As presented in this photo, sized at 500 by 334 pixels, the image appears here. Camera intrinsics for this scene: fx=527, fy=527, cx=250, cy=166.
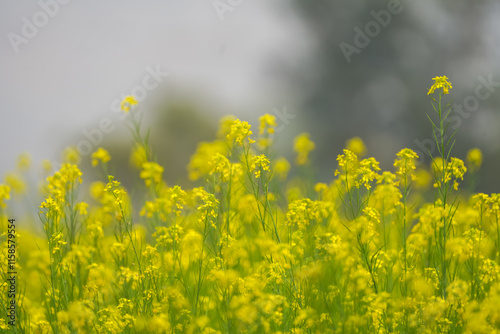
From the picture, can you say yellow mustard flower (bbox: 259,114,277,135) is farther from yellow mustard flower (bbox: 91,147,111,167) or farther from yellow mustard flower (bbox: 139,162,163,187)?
yellow mustard flower (bbox: 91,147,111,167)

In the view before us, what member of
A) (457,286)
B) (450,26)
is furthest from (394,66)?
(457,286)

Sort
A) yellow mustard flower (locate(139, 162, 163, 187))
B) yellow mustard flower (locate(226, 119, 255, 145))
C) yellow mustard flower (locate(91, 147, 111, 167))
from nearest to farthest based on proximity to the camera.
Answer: yellow mustard flower (locate(226, 119, 255, 145)), yellow mustard flower (locate(139, 162, 163, 187)), yellow mustard flower (locate(91, 147, 111, 167))

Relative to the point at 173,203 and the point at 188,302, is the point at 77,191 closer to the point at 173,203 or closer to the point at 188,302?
the point at 173,203

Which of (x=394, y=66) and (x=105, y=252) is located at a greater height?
(x=394, y=66)

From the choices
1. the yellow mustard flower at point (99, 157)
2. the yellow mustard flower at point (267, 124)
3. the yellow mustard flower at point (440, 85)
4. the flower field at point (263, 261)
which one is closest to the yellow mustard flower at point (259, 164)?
the flower field at point (263, 261)

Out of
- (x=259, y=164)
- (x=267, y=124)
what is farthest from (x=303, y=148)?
(x=259, y=164)

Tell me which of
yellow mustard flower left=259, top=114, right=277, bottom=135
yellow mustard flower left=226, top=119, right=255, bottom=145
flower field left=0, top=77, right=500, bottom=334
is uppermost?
yellow mustard flower left=259, top=114, right=277, bottom=135

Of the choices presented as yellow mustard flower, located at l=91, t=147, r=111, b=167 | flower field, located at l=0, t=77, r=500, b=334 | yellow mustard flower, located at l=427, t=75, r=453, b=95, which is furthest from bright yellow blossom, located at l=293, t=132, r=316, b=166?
yellow mustard flower, located at l=427, t=75, r=453, b=95

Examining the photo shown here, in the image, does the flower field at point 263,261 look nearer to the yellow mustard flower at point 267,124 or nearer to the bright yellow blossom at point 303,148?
the yellow mustard flower at point 267,124

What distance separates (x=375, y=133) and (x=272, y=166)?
10086 millimetres

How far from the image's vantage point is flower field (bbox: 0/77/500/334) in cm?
255

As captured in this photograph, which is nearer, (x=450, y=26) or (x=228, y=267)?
(x=228, y=267)

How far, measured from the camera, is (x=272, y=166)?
322 centimetres

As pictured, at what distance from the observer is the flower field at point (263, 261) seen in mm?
2549
